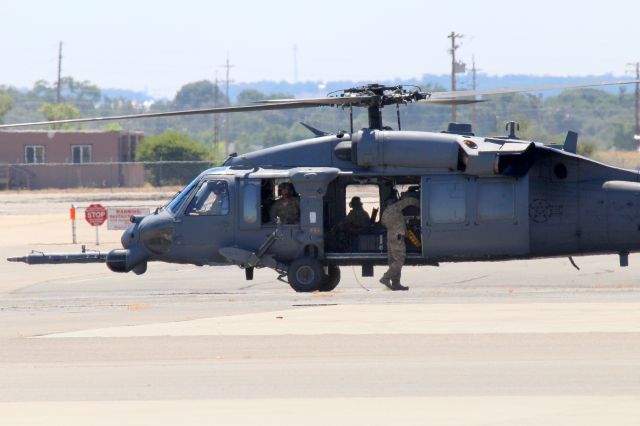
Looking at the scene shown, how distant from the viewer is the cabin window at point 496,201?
1923 cm

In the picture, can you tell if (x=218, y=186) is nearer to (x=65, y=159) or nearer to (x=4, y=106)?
(x=65, y=159)

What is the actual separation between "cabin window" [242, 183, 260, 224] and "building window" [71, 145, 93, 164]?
196ft

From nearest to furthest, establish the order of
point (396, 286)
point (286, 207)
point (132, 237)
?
point (396, 286) → point (286, 207) → point (132, 237)

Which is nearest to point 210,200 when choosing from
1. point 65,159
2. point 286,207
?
point 286,207

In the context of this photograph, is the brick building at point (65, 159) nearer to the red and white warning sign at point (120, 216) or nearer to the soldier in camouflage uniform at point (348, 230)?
the red and white warning sign at point (120, 216)

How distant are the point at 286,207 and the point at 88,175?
57970mm

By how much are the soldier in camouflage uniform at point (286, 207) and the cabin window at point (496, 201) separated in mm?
3027

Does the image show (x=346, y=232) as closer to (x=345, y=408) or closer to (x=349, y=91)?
(x=349, y=91)

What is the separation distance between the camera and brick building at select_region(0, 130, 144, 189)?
74875 millimetres

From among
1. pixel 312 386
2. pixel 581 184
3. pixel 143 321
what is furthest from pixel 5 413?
pixel 581 184

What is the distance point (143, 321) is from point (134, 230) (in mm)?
5069

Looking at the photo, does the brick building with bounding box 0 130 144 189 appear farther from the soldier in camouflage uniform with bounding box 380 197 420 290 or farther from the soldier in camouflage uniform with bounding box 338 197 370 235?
the soldier in camouflage uniform with bounding box 380 197 420 290

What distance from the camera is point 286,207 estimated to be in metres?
20.1

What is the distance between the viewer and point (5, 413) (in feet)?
34.2
